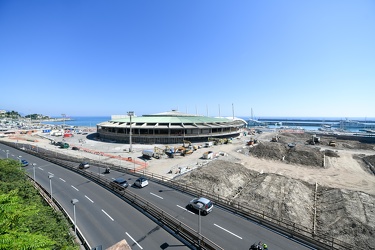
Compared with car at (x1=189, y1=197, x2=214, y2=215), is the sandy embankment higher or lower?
lower

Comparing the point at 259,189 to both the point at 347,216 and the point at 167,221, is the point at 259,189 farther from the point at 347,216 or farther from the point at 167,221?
the point at 167,221

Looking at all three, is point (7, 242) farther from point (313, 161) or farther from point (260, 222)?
point (313, 161)

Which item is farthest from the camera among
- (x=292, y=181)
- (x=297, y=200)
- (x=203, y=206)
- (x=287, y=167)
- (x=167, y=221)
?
(x=287, y=167)

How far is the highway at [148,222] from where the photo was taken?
64.7 ft

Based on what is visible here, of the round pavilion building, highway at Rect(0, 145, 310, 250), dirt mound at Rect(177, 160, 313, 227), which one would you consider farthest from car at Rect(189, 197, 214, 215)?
the round pavilion building

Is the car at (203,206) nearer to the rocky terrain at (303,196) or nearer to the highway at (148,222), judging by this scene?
the highway at (148,222)

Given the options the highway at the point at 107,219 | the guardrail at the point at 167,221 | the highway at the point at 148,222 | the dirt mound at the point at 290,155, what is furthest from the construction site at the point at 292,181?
the highway at the point at 107,219

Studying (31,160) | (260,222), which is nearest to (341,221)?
(260,222)

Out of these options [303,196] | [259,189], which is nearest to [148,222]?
[259,189]

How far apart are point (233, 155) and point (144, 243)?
5405cm

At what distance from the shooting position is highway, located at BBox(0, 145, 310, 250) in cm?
1972

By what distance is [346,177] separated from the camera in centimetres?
4900

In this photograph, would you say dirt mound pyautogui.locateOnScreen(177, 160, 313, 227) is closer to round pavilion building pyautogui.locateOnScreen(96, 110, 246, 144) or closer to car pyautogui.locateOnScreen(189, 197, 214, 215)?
car pyautogui.locateOnScreen(189, 197, 214, 215)

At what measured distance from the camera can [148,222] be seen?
23.2m
